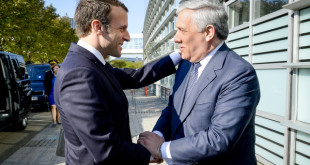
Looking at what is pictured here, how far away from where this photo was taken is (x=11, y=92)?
20.6 ft

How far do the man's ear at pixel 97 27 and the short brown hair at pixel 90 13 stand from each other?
0.02 metres

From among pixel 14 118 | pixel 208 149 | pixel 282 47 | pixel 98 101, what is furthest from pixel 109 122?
pixel 14 118

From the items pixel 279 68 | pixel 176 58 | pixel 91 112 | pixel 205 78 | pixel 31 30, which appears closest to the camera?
pixel 91 112

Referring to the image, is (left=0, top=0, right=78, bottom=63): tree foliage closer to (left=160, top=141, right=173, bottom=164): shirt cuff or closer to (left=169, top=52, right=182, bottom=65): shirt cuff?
(left=169, top=52, right=182, bottom=65): shirt cuff

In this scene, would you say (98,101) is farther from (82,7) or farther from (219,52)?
(219,52)

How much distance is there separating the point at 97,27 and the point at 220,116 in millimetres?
1089

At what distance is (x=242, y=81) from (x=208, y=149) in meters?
0.51

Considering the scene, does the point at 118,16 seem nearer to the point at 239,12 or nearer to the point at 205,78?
the point at 205,78

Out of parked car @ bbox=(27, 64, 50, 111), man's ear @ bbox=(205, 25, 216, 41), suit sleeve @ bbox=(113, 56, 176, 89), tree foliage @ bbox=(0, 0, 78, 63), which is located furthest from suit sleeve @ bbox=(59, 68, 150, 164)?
parked car @ bbox=(27, 64, 50, 111)

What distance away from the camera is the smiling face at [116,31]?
6.04 ft

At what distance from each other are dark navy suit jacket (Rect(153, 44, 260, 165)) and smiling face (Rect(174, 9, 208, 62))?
0.48 ft

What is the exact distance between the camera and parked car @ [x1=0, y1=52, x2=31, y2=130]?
6086mm

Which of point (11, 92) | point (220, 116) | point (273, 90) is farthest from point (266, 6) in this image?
point (11, 92)

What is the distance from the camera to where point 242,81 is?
5.38ft
